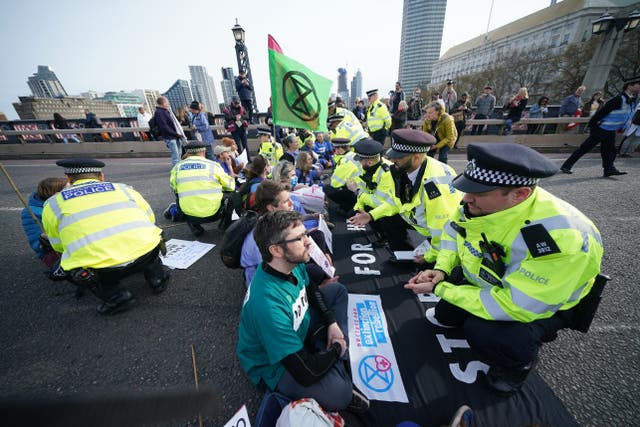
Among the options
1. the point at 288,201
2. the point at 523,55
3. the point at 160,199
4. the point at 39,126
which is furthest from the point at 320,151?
the point at 523,55

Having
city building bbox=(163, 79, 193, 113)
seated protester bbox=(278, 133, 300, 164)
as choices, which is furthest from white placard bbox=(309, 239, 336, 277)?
city building bbox=(163, 79, 193, 113)

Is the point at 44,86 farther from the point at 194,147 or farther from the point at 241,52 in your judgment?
the point at 194,147

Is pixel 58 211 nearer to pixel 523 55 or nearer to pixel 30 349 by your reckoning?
pixel 30 349

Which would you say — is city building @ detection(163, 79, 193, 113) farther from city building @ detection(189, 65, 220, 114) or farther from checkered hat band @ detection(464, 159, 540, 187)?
checkered hat band @ detection(464, 159, 540, 187)

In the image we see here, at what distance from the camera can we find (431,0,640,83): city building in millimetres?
40000

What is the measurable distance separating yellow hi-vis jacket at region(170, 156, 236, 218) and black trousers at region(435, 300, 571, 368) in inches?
133

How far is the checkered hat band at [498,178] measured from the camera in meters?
1.41

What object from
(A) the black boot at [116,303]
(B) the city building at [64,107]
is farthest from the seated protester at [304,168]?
(B) the city building at [64,107]

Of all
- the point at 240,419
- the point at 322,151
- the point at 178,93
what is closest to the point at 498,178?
the point at 240,419

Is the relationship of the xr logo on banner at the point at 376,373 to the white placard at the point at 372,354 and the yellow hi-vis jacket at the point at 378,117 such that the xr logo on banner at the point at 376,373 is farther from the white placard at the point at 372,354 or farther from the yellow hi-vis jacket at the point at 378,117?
the yellow hi-vis jacket at the point at 378,117

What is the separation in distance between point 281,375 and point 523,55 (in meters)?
47.2

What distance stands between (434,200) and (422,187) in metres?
0.28

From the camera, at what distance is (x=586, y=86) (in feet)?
33.6

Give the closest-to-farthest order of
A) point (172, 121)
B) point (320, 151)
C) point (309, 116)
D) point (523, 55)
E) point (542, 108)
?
point (309, 116)
point (172, 121)
point (320, 151)
point (542, 108)
point (523, 55)
